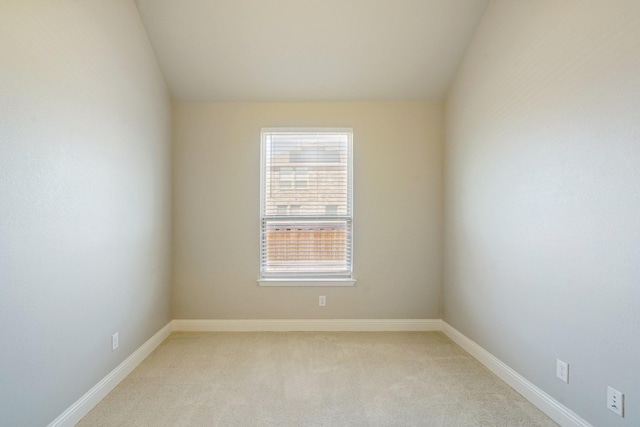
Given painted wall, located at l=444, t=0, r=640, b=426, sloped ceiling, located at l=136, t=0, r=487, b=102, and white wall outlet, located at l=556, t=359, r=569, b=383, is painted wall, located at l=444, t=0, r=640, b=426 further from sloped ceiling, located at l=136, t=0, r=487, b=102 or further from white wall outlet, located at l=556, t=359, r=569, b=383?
sloped ceiling, located at l=136, t=0, r=487, b=102

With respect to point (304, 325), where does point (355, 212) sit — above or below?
above

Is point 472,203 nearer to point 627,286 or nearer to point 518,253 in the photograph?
point 518,253

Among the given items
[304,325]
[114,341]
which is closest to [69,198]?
[114,341]

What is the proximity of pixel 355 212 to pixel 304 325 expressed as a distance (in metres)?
1.31

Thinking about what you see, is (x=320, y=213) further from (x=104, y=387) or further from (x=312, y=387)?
(x=104, y=387)

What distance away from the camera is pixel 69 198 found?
2111 millimetres

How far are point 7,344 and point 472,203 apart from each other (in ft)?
10.8

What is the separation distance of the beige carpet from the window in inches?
30.8

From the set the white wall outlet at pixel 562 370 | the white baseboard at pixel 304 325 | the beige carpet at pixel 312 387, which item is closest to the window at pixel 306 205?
the white baseboard at pixel 304 325

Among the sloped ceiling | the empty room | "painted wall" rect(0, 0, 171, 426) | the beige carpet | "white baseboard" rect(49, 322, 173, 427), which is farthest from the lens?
the sloped ceiling

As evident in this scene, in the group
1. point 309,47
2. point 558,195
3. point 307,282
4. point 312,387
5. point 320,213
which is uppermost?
point 309,47

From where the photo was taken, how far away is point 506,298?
2.69 metres

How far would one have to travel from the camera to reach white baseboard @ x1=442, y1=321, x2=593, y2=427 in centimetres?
207

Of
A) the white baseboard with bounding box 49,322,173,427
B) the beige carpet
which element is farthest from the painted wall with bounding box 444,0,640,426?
the white baseboard with bounding box 49,322,173,427
